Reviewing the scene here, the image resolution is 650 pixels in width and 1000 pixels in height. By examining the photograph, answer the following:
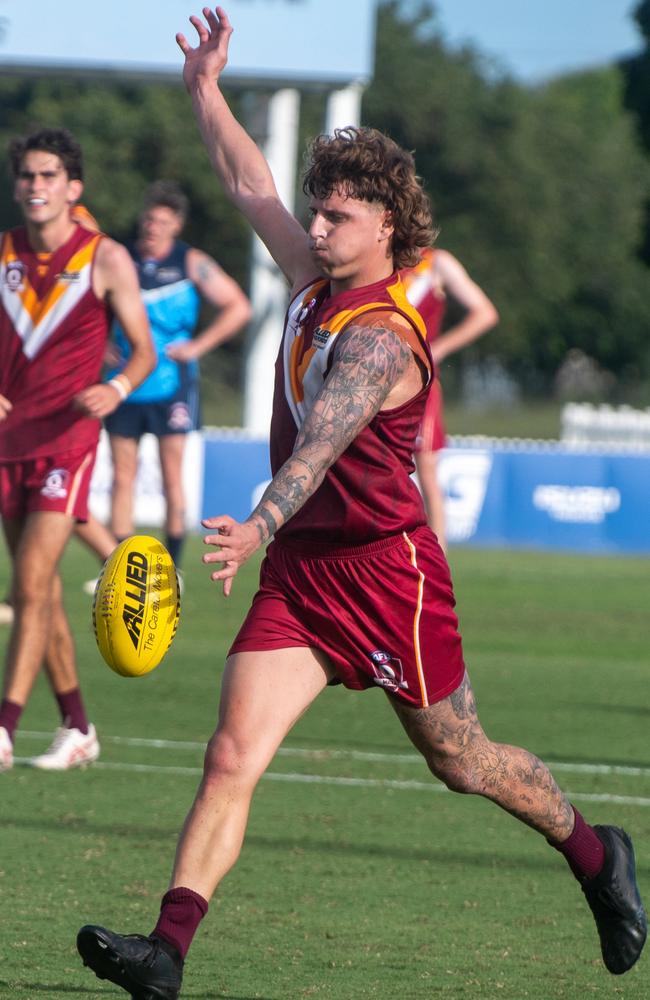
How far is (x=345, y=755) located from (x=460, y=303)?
472 centimetres

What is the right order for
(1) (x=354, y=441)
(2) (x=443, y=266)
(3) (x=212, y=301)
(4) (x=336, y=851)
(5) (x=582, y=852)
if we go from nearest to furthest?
(1) (x=354, y=441) < (5) (x=582, y=852) < (4) (x=336, y=851) < (2) (x=443, y=266) < (3) (x=212, y=301)

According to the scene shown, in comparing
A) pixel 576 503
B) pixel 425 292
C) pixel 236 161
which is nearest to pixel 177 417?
pixel 425 292

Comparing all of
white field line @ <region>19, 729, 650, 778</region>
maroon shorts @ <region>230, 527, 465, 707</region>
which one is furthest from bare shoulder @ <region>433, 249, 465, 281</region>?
maroon shorts @ <region>230, 527, 465, 707</region>

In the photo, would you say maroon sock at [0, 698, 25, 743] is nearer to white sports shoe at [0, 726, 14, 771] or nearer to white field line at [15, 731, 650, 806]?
white sports shoe at [0, 726, 14, 771]

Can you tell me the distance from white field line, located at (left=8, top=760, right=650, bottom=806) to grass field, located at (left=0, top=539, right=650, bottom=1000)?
2cm

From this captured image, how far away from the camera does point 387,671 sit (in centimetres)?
443

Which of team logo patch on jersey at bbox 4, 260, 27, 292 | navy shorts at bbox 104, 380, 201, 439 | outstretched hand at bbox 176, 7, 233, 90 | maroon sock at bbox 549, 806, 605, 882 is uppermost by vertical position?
outstretched hand at bbox 176, 7, 233, 90

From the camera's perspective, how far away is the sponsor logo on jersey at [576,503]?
2078cm

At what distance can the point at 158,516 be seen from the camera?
19.9 m

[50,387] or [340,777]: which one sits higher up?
[50,387]

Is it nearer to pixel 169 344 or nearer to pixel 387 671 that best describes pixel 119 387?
pixel 387 671

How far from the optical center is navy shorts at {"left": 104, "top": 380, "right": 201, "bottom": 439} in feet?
40.1

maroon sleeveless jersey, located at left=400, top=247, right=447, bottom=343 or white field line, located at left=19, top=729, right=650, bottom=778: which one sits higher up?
maroon sleeveless jersey, located at left=400, top=247, right=447, bottom=343

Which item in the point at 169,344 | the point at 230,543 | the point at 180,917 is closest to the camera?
the point at 230,543
